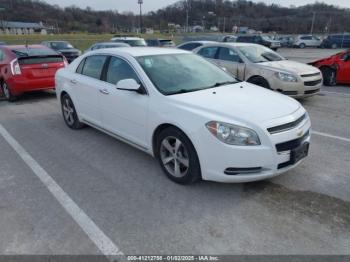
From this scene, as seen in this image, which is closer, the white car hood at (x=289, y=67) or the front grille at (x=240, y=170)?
the front grille at (x=240, y=170)

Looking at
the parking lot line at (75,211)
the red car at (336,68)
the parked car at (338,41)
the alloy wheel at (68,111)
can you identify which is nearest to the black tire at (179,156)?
the parking lot line at (75,211)

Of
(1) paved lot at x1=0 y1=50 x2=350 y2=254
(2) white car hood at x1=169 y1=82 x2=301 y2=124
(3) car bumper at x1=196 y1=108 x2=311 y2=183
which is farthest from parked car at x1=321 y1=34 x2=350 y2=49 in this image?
(3) car bumper at x1=196 y1=108 x2=311 y2=183

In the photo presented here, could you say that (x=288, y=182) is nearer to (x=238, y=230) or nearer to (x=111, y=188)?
(x=238, y=230)

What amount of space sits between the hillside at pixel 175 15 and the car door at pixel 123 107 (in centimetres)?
7982

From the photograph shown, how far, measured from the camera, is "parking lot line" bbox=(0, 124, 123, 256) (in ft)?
8.76

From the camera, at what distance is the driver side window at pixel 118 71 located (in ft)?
13.9

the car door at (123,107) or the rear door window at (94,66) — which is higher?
the rear door window at (94,66)

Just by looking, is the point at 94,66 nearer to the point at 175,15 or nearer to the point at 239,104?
the point at 239,104

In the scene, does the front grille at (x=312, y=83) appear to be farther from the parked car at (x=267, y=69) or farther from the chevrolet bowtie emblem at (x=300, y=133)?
the chevrolet bowtie emblem at (x=300, y=133)

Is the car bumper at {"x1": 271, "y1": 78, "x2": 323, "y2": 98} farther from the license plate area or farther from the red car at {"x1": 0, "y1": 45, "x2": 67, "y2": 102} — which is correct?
the red car at {"x1": 0, "y1": 45, "x2": 67, "y2": 102}

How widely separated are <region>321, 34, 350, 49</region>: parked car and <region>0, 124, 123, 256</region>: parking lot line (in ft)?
127

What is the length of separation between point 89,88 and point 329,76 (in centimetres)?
876

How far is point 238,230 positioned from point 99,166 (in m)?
2.22

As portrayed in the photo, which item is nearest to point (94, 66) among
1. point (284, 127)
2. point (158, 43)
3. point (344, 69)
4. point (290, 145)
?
point (284, 127)
